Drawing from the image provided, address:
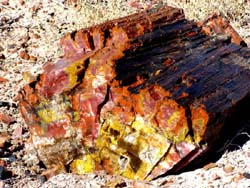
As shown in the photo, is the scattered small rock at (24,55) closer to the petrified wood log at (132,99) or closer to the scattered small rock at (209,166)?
the petrified wood log at (132,99)

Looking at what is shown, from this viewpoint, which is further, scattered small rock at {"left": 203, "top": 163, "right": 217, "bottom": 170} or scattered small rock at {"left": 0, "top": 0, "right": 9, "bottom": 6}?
scattered small rock at {"left": 0, "top": 0, "right": 9, "bottom": 6}

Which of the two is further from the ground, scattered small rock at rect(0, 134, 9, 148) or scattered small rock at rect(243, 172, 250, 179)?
scattered small rock at rect(0, 134, 9, 148)

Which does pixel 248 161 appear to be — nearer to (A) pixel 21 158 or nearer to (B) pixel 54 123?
(B) pixel 54 123

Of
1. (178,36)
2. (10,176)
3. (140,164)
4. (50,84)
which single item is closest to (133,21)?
(178,36)

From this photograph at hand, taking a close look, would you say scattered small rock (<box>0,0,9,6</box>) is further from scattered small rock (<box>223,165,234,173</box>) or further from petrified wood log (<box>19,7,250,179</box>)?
scattered small rock (<box>223,165,234,173</box>)

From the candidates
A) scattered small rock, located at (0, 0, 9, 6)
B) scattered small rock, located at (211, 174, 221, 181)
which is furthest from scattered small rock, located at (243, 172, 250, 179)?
scattered small rock, located at (0, 0, 9, 6)

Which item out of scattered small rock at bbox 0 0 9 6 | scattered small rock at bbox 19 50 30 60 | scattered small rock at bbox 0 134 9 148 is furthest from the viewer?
scattered small rock at bbox 0 0 9 6
